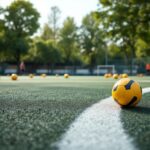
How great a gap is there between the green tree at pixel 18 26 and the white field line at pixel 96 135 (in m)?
52.4

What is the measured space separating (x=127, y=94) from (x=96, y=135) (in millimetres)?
2288

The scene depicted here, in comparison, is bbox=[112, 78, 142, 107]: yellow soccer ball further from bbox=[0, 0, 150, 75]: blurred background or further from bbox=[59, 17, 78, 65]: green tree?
bbox=[59, 17, 78, 65]: green tree

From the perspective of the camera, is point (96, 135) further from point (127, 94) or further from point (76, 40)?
point (76, 40)

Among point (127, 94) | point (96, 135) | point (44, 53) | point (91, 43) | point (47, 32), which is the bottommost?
point (96, 135)

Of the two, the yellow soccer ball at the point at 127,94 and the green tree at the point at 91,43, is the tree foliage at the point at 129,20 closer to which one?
the green tree at the point at 91,43

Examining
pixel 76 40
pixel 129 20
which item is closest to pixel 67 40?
pixel 76 40

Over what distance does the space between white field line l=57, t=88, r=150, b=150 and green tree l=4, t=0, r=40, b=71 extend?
52.4 m

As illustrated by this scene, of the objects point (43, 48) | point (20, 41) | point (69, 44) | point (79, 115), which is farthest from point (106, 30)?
point (79, 115)

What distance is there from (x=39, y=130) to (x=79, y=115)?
108cm

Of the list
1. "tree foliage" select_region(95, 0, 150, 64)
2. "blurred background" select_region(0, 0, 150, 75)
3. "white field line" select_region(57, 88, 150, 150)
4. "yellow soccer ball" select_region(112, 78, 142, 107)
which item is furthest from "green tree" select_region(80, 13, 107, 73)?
"white field line" select_region(57, 88, 150, 150)

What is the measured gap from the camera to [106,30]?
40094 millimetres

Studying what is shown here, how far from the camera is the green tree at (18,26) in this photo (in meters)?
55.4

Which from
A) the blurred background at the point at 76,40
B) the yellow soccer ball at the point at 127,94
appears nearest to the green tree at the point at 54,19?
the blurred background at the point at 76,40

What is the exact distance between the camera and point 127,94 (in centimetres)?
496
